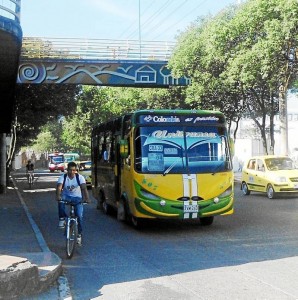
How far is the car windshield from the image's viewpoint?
22281 millimetres

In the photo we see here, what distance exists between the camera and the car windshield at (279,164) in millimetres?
22281

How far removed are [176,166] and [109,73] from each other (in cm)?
1859

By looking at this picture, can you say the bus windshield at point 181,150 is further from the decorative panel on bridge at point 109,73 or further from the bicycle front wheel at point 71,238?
the decorative panel on bridge at point 109,73

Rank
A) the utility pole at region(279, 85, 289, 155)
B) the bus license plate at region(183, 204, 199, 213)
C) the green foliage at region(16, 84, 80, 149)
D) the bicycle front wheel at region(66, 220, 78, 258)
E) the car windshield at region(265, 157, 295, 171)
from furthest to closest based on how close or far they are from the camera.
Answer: the green foliage at region(16, 84, 80, 149), the utility pole at region(279, 85, 289, 155), the car windshield at region(265, 157, 295, 171), the bus license plate at region(183, 204, 199, 213), the bicycle front wheel at region(66, 220, 78, 258)

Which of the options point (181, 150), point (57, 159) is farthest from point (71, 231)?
point (57, 159)

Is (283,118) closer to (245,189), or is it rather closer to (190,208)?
(245,189)

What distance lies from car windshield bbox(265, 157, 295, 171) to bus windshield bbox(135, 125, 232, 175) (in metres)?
9.60

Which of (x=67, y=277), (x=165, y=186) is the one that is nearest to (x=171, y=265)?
(x=67, y=277)

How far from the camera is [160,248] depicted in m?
10.6

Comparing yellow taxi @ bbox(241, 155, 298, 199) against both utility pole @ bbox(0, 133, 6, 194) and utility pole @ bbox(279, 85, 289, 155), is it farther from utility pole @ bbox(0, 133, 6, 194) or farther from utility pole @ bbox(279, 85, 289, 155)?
utility pole @ bbox(0, 133, 6, 194)

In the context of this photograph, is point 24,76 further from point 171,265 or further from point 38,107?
point 171,265

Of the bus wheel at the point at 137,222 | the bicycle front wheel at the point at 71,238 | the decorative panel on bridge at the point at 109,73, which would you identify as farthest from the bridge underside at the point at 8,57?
the decorative panel on bridge at the point at 109,73

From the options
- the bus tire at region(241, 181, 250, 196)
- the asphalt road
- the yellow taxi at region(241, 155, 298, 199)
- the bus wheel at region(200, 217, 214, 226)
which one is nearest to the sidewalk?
the asphalt road

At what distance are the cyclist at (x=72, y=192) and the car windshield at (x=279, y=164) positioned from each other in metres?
13.3
